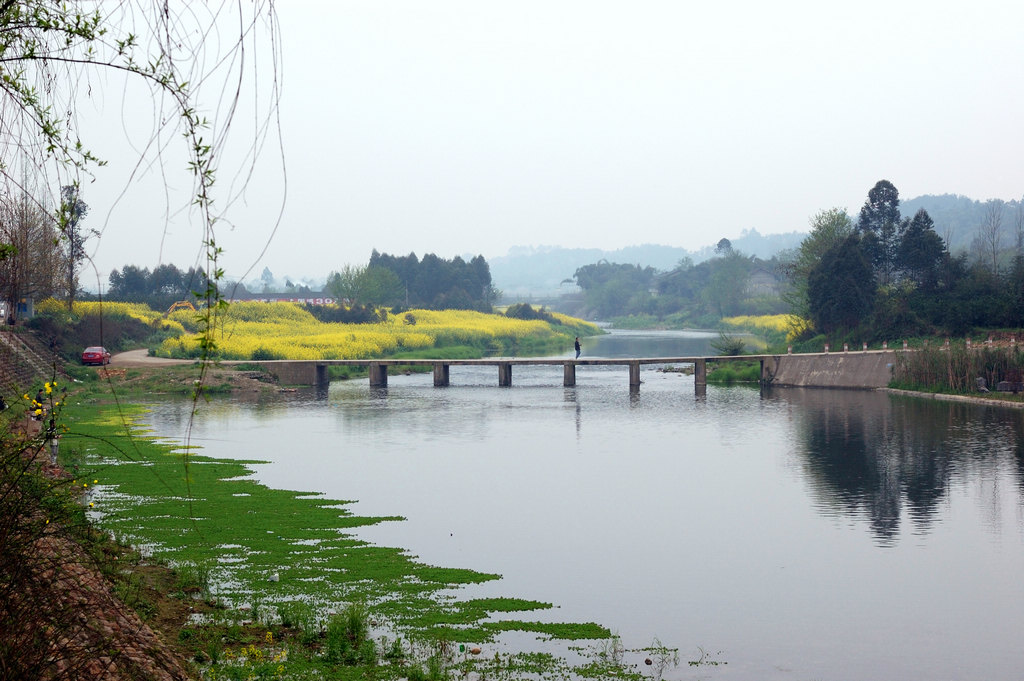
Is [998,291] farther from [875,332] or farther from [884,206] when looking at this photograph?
[884,206]

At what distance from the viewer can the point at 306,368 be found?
63.4 m

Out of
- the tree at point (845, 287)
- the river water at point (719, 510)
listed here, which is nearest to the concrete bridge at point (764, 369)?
the tree at point (845, 287)

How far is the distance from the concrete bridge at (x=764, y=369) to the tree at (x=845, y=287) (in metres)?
7.32

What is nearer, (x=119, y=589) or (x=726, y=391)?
(x=119, y=589)

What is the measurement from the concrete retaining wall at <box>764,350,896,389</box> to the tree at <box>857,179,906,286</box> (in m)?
13.1

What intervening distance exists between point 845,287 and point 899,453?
35792mm

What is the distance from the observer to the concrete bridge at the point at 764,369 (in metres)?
58.3

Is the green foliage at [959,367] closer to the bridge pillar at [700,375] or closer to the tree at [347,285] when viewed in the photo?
the bridge pillar at [700,375]

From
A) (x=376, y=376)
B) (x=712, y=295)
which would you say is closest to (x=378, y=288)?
(x=376, y=376)

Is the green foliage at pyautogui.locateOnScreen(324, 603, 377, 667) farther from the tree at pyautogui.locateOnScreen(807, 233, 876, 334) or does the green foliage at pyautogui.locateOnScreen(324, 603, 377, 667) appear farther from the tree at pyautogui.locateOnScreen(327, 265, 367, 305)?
the tree at pyautogui.locateOnScreen(327, 265, 367, 305)

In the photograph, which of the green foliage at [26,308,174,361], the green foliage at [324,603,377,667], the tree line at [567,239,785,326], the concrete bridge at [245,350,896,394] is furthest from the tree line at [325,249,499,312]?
the green foliage at [324,603,377,667]

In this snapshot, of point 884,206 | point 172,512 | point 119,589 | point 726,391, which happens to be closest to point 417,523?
point 172,512

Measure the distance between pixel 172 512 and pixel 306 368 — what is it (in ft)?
135

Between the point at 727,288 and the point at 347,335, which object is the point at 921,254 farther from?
the point at 727,288
